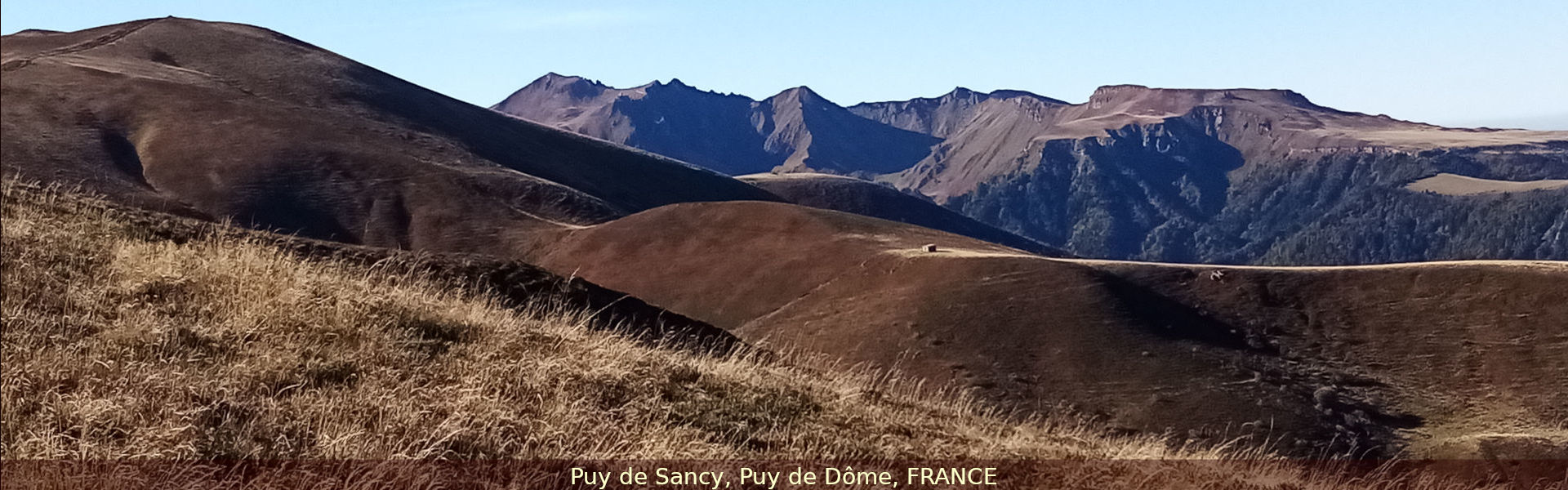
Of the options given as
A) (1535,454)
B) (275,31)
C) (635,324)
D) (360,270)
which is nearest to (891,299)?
(1535,454)

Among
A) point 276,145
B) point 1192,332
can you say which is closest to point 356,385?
point 1192,332

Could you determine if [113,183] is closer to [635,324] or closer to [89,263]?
[635,324]

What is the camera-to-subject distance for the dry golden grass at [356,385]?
20.5ft

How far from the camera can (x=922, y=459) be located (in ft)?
25.6

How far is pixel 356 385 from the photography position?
7.19 m

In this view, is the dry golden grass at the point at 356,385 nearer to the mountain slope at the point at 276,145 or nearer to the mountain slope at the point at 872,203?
the mountain slope at the point at 276,145

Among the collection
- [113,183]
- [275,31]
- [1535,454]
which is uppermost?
[275,31]

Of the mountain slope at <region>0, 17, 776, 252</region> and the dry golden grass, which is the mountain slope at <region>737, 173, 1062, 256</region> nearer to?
the mountain slope at <region>0, 17, 776, 252</region>

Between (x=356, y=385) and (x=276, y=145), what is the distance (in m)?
85.6

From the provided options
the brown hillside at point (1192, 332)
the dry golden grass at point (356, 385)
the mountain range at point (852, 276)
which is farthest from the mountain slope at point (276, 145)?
the dry golden grass at point (356, 385)

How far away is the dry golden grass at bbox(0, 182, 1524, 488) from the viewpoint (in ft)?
20.5

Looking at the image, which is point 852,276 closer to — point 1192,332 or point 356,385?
point 1192,332

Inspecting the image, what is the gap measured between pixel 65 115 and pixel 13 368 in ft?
275

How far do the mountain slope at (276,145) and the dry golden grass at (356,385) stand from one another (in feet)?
196
